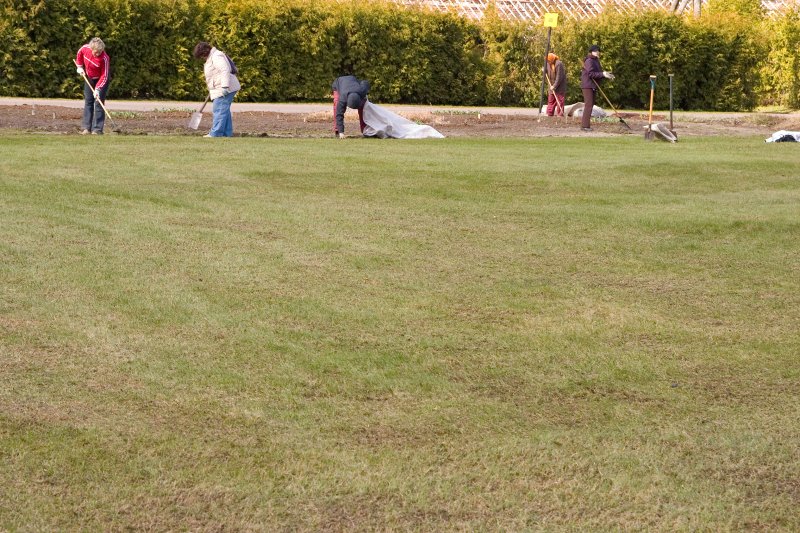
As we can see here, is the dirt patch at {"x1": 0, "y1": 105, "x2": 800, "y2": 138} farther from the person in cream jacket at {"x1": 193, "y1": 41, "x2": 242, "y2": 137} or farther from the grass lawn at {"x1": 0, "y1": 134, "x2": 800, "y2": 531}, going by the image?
the grass lawn at {"x1": 0, "y1": 134, "x2": 800, "y2": 531}

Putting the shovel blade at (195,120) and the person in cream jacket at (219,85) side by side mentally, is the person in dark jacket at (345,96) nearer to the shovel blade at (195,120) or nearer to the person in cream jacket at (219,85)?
the person in cream jacket at (219,85)

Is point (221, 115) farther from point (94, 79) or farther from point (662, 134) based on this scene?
point (662, 134)

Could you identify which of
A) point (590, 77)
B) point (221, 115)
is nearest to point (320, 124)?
point (221, 115)

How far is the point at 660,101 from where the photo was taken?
36031 millimetres

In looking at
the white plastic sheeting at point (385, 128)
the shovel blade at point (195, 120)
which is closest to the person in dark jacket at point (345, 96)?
the white plastic sheeting at point (385, 128)

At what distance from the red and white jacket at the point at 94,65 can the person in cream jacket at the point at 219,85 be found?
4.48 ft

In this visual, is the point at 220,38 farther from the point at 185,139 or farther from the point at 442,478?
the point at 442,478

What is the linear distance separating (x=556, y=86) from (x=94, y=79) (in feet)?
41.6

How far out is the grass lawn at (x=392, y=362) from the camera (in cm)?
397

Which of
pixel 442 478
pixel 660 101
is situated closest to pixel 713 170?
pixel 442 478

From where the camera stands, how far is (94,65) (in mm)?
17328

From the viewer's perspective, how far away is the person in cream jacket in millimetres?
17391

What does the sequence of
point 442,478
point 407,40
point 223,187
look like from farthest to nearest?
1. point 407,40
2. point 223,187
3. point 442,478

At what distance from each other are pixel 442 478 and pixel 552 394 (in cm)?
107
